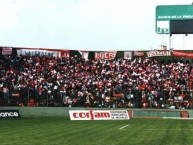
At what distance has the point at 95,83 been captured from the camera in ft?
165

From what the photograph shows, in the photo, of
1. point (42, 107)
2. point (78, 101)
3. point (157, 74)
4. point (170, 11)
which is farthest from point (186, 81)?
point (42, 107)

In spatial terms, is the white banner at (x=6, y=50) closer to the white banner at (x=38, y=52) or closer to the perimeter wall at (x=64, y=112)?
the white banner at (x=38, y=52)

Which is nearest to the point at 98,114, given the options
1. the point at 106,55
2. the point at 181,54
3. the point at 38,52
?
the point at 106,55

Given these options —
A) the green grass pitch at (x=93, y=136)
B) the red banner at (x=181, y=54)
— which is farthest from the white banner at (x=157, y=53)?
the green grass pitch at (x=93, y=136)

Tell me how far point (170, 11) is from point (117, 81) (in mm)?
9303

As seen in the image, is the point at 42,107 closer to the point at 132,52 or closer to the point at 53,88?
the point at 53,88

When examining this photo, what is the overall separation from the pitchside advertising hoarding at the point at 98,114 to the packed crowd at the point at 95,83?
102 inches

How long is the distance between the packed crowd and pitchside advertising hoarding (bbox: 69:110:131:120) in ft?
8.52

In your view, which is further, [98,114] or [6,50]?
[6,50]

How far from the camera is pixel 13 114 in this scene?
1726 inches

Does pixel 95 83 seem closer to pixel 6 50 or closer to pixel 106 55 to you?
pixel 106 55

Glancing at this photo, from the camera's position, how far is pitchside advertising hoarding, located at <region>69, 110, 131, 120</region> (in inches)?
1626

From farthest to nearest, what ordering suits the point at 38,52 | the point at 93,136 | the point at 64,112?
1. the point at 38,52
2. the point at 64,112
3. the point at 93,136

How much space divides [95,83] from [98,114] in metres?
7.83
